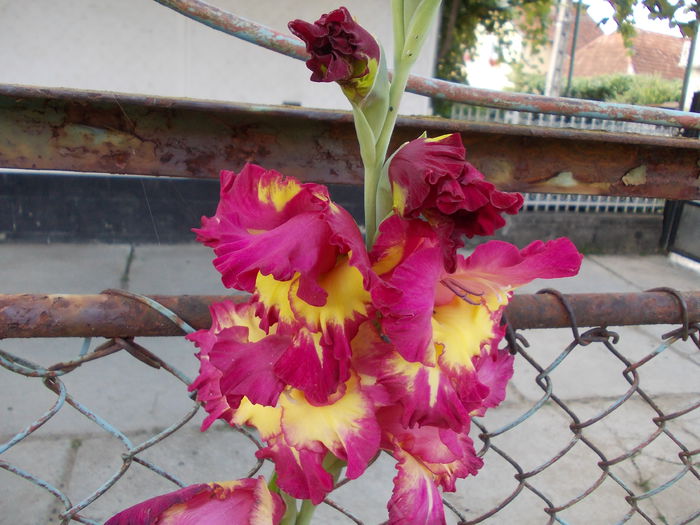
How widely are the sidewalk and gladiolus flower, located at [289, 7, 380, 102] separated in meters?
1.59

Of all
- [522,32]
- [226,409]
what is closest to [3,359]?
[226,409]

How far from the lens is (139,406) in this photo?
2242 mm

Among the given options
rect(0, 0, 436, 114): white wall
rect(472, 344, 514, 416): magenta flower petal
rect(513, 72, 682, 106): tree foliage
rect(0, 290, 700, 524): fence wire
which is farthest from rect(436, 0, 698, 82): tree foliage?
Answer: rect(472, 344, 514, 416): magenta flower petal

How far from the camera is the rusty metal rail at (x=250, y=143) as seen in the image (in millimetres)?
803

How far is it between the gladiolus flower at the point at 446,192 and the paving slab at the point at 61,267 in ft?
10.0

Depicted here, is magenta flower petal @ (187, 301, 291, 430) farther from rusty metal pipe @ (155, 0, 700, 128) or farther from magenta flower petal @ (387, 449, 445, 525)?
rusty metal pipe @ (155, 0, 700, 128)

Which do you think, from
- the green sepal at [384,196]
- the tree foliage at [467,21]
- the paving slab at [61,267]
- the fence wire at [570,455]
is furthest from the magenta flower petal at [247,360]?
the tree foliage at [467,21]

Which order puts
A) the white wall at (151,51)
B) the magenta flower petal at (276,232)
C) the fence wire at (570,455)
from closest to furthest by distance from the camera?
the magenta flower petal at (276,232), the fence wire at (570,455), the white wall at (151,51)

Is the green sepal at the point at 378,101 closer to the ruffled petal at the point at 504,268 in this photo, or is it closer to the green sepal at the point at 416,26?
the green sepal at the point at 416,26

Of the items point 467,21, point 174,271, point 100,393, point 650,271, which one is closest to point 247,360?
point 100,393

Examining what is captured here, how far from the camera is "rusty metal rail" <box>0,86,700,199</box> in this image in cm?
80

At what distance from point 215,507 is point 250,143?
0.51 meters

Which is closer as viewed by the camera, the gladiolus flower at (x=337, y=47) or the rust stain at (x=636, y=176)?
the gladiolus flower at (x=337, y=47)

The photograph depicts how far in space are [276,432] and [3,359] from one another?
339 mm
